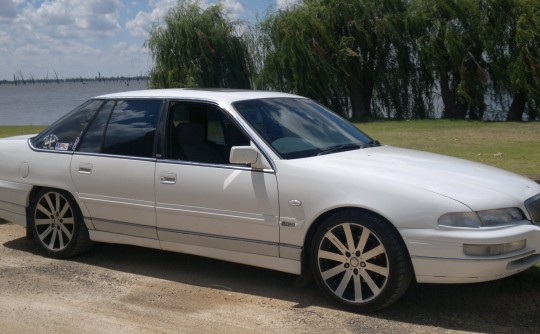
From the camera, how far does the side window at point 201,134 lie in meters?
5.93

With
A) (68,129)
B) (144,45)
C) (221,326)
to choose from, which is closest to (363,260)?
(221,326)

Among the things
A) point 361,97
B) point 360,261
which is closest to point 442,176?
point 360,261

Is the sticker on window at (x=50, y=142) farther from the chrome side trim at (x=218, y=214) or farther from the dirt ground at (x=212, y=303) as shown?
the chrome side trim at (x=218, y=214)

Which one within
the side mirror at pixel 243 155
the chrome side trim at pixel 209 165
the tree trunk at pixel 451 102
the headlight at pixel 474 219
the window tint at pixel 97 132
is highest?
the tree trunk at pixel 451 102

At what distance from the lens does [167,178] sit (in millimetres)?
5922

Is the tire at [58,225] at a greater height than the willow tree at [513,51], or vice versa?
the willow tree at [513,51]

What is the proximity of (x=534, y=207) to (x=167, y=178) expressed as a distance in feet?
9.27

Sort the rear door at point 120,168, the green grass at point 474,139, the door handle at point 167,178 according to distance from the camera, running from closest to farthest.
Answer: the door handle at point 167,178
the rear door at point 120,168
the green grass at point 474,139

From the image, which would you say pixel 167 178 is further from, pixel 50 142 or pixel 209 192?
pixel 50 142

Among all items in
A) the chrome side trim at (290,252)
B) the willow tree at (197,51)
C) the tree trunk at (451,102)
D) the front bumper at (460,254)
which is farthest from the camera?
the willow tree at (197,51)

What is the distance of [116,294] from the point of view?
5.73m

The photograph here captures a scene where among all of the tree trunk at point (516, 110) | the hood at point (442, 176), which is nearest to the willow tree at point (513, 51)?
the tree trunk at point (516, 110)

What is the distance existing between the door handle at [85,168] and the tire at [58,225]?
31 centimetres

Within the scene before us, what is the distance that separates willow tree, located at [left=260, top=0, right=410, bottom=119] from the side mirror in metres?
20.6
